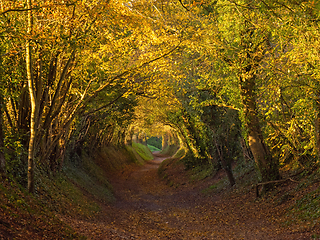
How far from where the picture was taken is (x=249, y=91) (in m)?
14.3

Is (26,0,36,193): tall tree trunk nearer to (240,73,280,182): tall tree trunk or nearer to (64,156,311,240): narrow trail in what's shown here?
(64,156,311,240): narrow trail

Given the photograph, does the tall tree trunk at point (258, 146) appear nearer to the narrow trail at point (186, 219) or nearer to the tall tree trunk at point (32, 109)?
the narrow trail at point (186, 219)

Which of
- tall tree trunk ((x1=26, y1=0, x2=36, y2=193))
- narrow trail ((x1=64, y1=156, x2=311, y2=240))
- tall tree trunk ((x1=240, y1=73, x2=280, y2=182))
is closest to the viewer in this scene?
tall tree trunk ((x1=26, y1=0, x2=36, y2=193))

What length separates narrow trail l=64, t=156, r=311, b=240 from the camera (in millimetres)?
10453

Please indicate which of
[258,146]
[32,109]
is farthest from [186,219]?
[32,109]

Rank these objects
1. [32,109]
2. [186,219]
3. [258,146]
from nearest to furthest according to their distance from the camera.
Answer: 1. [32,109]
2. [258,146]
3. [186,219]

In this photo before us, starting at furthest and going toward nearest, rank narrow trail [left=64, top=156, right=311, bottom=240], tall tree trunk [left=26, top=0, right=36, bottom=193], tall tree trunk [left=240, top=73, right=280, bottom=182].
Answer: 1. tall tree trunk [left=240, top=73, right=280, bottom=182]
2. narrow trail [left=64, top=156, right=311, bottom=240]
3. tall tree trunk [left=26, top=0, right=36, bottom=193]

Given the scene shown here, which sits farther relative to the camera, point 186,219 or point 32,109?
point 186,219

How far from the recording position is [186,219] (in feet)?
50.2

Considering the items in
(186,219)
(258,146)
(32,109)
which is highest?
(32,109)

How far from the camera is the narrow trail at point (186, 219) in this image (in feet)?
34.3

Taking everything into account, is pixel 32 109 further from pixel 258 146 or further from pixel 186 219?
pixel 258 146

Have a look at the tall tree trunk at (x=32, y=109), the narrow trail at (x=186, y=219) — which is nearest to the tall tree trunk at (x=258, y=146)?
the narrow trail at (x=186, y=219)

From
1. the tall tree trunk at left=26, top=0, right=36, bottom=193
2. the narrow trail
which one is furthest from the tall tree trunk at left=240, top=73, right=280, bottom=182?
the tall tree trunk at left=26, top=0, right=36, bottom=193
